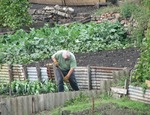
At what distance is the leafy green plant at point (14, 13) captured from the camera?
23031 mm

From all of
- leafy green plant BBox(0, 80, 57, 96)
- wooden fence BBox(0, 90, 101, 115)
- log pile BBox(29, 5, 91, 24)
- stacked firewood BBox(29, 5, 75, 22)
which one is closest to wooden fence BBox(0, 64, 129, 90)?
leafy green plant BBox(0, 80, 57, 96)

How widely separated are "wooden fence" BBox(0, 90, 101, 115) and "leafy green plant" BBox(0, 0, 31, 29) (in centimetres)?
983

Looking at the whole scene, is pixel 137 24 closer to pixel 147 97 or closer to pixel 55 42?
pixel 55 42

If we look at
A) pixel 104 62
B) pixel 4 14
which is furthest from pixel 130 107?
pixel 4 14

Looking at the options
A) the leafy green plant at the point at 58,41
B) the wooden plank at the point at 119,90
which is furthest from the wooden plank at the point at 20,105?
the leafy green plant at the point at 58,41

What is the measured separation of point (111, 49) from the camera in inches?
731

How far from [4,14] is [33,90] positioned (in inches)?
357

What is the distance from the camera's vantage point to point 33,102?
43.1ft

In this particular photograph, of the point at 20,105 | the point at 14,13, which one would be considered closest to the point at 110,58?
the point at 20,105

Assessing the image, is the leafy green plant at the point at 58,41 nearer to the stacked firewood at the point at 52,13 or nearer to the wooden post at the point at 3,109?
the stacked firewood at the point at 52,13

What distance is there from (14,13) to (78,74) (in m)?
8.57

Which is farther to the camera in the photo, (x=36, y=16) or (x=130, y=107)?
(x=36, y=16)

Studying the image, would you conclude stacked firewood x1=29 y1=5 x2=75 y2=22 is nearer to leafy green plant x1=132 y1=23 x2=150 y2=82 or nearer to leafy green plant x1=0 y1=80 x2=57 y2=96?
leafy green plant x1=0 y1=80 x2=57 y2=96

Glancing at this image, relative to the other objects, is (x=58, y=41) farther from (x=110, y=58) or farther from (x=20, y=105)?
(x=20, y=105)
